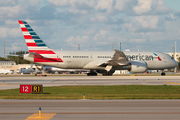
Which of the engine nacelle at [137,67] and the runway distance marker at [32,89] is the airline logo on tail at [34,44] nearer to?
the engine nacelle at [137,67]

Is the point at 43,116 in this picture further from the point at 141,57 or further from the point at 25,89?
the point at 141,57

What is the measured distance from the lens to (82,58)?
5041 centimetres

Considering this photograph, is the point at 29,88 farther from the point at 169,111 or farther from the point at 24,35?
the point at 24,35

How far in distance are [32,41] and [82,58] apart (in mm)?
9607

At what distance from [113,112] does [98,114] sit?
0.84 meters

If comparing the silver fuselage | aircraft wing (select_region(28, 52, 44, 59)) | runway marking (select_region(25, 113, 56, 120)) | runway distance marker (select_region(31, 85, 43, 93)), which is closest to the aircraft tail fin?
aircraft wing (select_region(28, 52, 44, 59))

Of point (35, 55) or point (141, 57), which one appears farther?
point (141, 57)

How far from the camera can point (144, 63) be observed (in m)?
49.6

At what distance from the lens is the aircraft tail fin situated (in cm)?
4878

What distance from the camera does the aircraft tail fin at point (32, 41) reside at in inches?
1921

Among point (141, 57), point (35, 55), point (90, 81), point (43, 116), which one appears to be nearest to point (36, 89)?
point (43, 116)

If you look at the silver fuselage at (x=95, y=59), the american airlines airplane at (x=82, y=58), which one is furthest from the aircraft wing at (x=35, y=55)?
the silver fuselage at (x=95, y=59)

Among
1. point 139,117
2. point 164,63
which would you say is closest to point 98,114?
point 139,117

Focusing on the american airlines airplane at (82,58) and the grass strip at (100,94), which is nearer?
the grass strip at (100,94)
